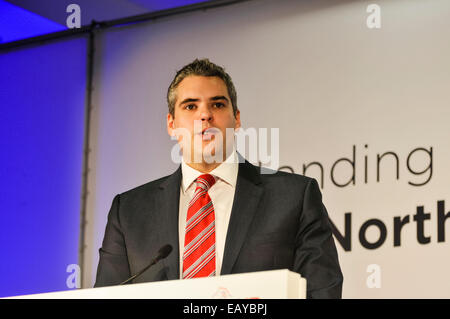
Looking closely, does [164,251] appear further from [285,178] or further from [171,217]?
[285,178]

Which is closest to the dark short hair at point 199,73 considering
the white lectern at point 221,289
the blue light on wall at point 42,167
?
the white lectern at point 221,289

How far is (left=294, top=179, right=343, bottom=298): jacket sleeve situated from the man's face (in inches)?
13.6

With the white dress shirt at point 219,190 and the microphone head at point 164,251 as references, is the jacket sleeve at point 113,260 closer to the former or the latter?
the white dress shirt at point 219,190

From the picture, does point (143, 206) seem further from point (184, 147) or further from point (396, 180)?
point (396, 180)

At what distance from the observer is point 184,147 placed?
2.67m

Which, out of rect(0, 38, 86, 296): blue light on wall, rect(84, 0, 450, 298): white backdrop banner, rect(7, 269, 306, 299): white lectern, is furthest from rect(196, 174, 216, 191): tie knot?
rect(0, 38, 86, 296): blue light on wall

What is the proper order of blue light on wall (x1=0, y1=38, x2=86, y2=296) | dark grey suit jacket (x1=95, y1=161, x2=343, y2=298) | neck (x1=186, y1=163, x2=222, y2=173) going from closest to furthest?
dark grey suit jacket (x1=95, y1=161, x2=343, y2=298)
neck (x1=186, y1=163, x2=222, y2=173)
blue light on wall (x1=0, y1=38, x2=86, y2=296)

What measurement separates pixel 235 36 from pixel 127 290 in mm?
3742

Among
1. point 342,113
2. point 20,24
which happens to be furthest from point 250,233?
point 20,24

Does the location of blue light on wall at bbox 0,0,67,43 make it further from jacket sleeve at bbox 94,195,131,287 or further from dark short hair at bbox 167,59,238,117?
jacket sleeve at bbox 94,195,131,287

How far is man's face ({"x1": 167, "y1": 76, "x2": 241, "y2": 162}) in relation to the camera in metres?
2.61
